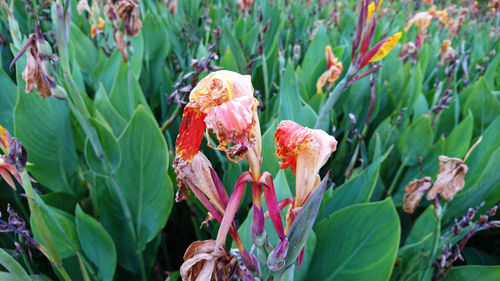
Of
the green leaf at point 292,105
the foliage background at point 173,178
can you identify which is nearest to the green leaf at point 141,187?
the foliage background at point 173,178

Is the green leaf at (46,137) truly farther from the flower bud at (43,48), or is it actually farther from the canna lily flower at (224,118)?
the canna lily flower at (224,118)

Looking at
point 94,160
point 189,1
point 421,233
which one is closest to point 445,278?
point 421,233

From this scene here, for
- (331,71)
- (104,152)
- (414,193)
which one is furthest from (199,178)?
(331,71)

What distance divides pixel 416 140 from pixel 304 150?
72 centimetres

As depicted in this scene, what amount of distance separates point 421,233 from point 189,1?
6.44 feet

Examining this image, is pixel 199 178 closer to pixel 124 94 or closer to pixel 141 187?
pixel 141 187

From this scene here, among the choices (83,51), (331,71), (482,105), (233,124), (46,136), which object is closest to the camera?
(233,124)

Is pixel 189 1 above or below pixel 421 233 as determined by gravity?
above

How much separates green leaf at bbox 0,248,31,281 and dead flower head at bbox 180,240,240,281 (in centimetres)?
23

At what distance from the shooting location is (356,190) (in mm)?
731

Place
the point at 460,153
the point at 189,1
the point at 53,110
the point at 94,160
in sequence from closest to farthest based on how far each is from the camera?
the point at 94,160 → the point at 53,110 → the point at 460,153 → the point at 189,1

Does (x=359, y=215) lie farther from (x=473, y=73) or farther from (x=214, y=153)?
(x=473, y=73)

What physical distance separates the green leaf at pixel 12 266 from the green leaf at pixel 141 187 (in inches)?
9.2

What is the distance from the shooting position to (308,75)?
4.29ft
